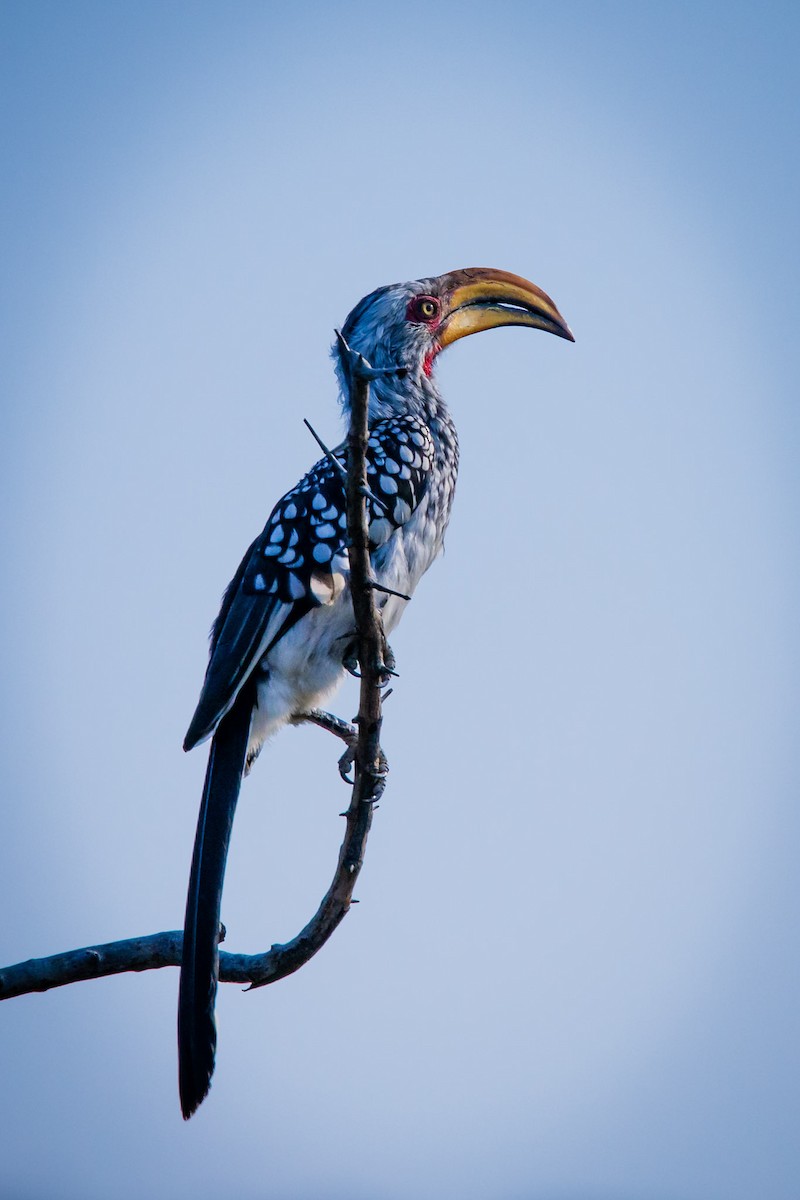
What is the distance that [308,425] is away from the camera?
2.77m

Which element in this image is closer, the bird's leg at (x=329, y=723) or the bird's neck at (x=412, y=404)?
the bird's leg at (x=329, y=723)

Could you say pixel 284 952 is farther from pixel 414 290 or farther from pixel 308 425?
pixel 414 290

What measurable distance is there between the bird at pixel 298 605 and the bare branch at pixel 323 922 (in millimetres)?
128

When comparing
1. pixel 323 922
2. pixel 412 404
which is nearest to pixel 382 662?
pixel 323 922

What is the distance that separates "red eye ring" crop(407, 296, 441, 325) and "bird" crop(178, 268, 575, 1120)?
156mm

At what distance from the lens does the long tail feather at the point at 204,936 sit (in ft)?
10.6

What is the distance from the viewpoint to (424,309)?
549 centimetres

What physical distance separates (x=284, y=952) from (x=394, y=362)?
113 inches

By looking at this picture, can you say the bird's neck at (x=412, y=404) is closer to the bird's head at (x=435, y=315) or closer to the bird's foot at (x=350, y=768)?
the bird's head at (x=435, y=315)

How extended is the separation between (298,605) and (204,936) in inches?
49.3

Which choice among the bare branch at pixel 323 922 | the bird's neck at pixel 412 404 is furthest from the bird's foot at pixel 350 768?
the bird's neck at pixel 412 404

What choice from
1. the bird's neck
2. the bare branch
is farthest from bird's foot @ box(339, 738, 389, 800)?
the bird's neck

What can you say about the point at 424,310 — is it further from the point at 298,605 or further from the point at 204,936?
the point at 204,936

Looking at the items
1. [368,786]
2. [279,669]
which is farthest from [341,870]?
[279,669]
